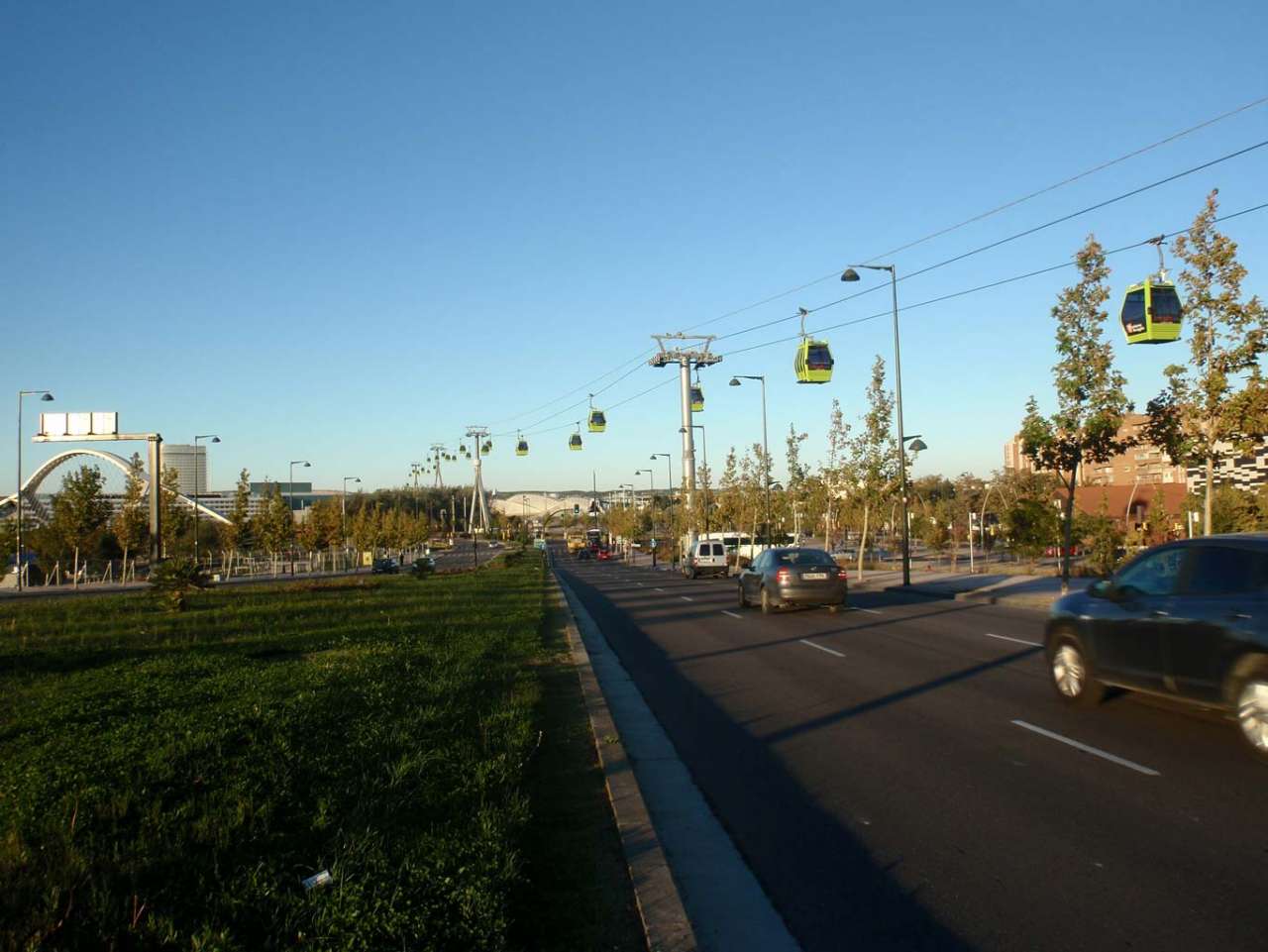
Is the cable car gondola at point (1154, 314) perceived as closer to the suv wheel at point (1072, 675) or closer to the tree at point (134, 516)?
the suv wheel at point (1072, 675)

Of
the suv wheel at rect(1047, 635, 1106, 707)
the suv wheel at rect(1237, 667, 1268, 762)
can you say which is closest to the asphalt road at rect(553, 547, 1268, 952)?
the suv wheel at rect(1047, 635, 1106, 707)

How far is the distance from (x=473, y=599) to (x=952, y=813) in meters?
20.6

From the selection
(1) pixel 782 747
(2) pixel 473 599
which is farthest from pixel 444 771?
(2) pixel 473 599

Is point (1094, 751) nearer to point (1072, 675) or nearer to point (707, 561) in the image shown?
point (1072, 675)

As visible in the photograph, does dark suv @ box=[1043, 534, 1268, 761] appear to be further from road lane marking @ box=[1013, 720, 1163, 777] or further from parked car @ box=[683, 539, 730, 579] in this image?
parked car @ box=[683, 539, 730, 579]

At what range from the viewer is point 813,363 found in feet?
86.8

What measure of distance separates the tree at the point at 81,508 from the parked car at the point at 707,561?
33155 mm

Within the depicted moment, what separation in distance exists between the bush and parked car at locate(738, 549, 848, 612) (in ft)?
43.0

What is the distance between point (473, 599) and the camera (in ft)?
87.6

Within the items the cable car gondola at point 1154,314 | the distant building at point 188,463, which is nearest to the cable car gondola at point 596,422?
the cable car gondola at point 1154,314

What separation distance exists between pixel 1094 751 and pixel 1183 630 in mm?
1296

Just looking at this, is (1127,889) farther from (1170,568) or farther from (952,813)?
(1170,568)

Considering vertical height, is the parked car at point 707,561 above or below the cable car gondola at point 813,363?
below

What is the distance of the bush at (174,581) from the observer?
21984mm
